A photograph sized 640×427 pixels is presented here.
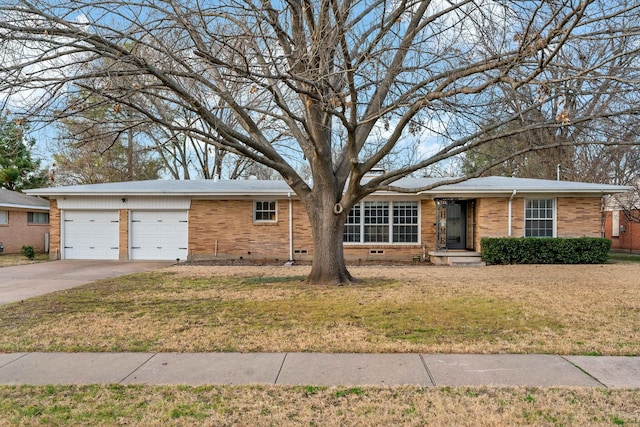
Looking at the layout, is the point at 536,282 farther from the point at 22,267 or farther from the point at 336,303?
the point at 22,267

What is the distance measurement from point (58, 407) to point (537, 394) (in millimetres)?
4199

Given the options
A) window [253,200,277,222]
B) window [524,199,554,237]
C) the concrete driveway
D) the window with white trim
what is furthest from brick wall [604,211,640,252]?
the concrete driveway

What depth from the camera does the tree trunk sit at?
33.4ft

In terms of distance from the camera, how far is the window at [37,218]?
2154 cm

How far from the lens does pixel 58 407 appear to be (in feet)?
11.5

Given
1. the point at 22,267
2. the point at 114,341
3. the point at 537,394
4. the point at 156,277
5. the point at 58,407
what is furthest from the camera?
the point at 22,267

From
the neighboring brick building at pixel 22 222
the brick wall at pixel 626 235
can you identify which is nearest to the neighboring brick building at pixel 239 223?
the neighboring brick building at pixel 22 222

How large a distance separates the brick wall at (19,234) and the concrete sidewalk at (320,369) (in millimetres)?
18938

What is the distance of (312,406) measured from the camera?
352cm

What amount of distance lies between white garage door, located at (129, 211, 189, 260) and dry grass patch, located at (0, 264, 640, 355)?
563cm

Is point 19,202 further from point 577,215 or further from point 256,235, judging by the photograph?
point 577,215

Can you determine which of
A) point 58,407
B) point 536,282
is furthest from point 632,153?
point 58,407

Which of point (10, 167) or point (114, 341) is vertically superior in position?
point (10, 167)

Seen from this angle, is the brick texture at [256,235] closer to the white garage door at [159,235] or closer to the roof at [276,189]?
the white garage door at [159,235]
